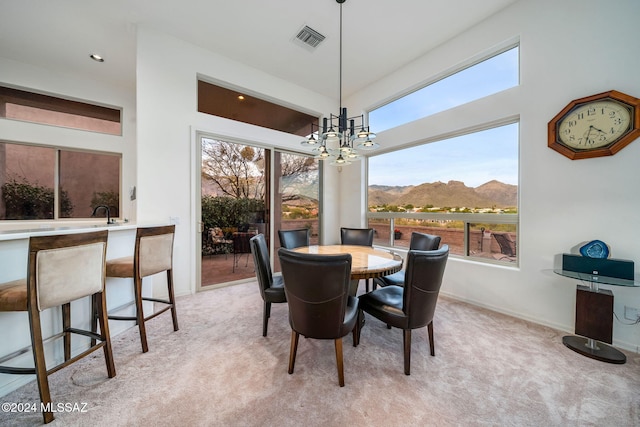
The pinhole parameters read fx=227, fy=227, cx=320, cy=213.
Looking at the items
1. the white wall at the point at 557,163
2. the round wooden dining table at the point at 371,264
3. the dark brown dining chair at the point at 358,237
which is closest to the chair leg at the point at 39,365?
the round wooden dining table at the point at 371,264

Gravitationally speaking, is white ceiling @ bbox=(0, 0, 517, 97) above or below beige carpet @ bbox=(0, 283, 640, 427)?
above

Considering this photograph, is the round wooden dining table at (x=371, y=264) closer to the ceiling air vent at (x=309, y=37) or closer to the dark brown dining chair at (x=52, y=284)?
the dark brown dining chair at (x=52, y=284)

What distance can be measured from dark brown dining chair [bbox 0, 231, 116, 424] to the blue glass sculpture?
412 centimetres

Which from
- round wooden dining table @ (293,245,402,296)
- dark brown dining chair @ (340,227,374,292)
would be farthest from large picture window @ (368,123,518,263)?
round wooden dining table @ (293,245,402,296)

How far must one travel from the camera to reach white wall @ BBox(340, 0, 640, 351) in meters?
2.07

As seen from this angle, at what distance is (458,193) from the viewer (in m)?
3.35

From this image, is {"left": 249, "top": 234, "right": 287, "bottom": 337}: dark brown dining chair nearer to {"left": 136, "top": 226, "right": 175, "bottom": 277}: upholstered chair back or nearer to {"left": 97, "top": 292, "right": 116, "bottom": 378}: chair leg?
{"left": 136, "top": 226, "right": 175, "bottom": 277}: upholstered chair back

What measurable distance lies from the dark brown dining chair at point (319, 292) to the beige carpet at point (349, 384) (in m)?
0.31

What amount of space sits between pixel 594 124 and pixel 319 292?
3094 mm

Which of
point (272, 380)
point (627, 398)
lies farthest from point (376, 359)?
point (627, 398)

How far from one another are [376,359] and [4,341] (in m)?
2.62

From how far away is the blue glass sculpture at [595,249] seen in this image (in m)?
2.08

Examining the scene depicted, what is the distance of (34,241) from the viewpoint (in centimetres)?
129

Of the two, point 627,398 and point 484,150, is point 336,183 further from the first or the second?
point 627,398
